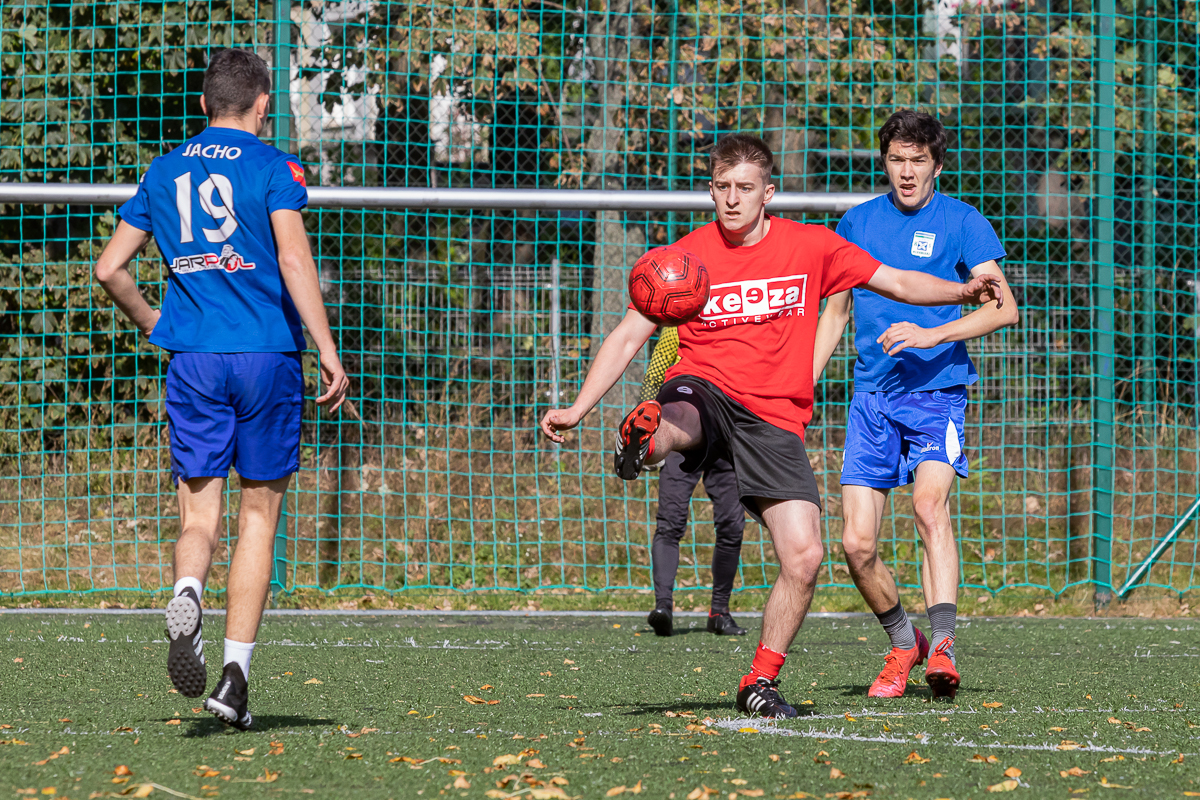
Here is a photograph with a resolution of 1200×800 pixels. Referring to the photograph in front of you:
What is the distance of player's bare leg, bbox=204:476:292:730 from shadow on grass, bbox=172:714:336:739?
11 cm

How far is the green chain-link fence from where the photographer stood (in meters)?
8.82

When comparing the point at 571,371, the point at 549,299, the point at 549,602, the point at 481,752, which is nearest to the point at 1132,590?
the point at 549,602

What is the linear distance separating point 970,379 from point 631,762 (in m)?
2.33

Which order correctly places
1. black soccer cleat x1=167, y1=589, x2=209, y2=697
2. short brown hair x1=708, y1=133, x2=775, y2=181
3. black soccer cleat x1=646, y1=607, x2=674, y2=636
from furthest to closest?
black soccer cleat x1=646, y1=607, x2=674, y2=636 → short brown hair x1=708, y1=133, x2=775, y2=181 → black soccer cleat x1=167, y1=589, x2=209, y2=697

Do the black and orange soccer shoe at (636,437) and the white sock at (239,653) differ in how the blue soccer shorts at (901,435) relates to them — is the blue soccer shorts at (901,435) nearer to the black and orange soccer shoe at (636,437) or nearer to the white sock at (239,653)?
the black and orange soccer shoe at (636,437)

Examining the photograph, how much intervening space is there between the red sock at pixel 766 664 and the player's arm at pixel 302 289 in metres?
1.50

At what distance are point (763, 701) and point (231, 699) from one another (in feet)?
5.11

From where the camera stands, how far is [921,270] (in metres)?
4.90

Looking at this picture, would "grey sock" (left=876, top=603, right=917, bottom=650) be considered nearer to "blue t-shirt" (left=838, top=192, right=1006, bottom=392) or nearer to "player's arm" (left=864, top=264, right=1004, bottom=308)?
"blue t-shirt" (left=838, top=192, right=1006, bottom=392)

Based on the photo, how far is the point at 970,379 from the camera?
495 cm

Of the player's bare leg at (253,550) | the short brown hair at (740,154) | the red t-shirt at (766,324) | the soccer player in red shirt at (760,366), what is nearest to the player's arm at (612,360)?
the soccer player in red shirt at (760,366)

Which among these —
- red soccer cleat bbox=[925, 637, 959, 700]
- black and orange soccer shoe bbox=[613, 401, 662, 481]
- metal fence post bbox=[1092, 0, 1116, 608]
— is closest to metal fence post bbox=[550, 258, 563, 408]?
metal fence post bbox=[1092, 0, 1116, 608]

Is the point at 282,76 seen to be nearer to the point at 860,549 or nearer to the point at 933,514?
the point at 860,549

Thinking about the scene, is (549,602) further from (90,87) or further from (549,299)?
(90,87)
